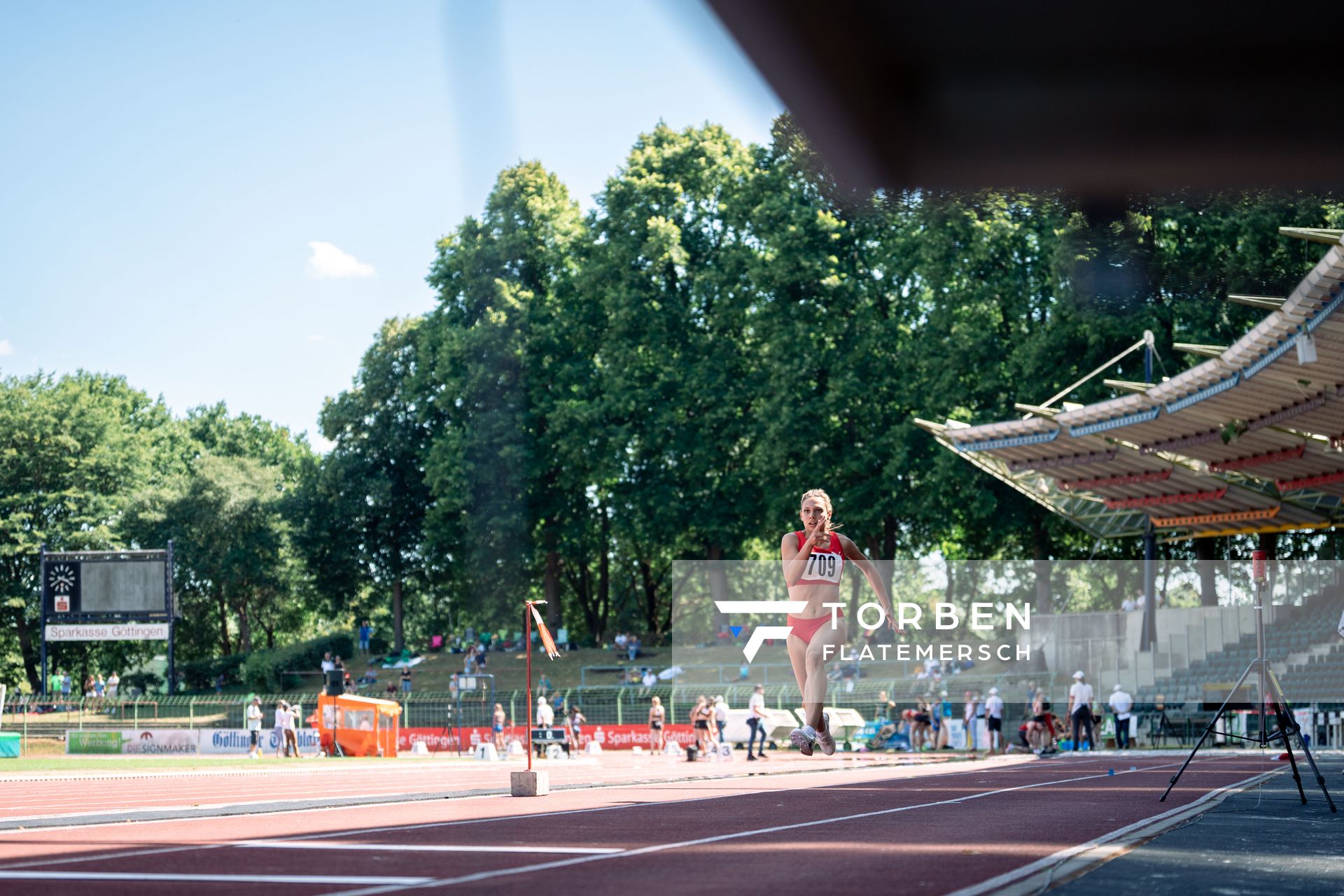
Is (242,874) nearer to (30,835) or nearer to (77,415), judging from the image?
(30,835)

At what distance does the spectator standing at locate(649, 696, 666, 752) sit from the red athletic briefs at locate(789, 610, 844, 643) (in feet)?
97.9

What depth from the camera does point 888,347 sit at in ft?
154

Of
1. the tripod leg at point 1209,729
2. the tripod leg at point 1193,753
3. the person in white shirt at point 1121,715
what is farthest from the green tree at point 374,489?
the tripod leg at point 1193,753

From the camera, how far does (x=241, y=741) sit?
1681 inches

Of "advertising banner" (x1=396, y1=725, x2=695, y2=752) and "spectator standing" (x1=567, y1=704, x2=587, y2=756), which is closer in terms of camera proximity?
"spectator standing" (x1=567, y1=704, x2=587, y2=756)

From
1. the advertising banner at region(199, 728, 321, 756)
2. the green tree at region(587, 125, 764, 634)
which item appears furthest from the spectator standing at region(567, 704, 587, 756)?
the green tree at region(587, 125, 764, 634)

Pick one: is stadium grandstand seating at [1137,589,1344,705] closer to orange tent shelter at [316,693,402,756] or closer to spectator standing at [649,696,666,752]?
spectator standing at [649,696,666,752]

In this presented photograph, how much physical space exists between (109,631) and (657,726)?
2021cm

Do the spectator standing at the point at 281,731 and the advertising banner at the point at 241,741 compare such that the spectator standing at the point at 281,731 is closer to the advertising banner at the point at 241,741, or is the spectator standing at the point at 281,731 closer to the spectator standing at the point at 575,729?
the advertising banner at the point at 241,741

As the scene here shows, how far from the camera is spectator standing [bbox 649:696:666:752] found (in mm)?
38344

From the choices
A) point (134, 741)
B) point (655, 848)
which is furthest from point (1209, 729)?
point (134, 741)

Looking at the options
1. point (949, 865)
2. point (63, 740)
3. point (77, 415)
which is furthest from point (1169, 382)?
point (77, 415)

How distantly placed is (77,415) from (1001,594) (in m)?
50.1

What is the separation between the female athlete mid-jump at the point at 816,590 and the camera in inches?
318
